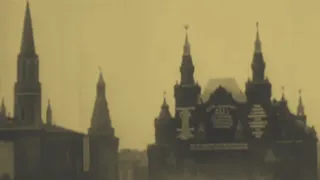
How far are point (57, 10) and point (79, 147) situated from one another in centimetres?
92

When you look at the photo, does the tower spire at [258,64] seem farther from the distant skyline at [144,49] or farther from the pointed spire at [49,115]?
the pointed spire at [49,115]

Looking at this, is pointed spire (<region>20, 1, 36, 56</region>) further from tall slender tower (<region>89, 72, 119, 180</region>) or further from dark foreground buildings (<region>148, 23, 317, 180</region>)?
dark foreground buildings (<region>148, 23, 317, 180</region>)

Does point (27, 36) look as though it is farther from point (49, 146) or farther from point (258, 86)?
point (258, 86)

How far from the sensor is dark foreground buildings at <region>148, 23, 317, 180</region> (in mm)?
3969

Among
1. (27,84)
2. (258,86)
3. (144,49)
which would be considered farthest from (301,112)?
(27,84)

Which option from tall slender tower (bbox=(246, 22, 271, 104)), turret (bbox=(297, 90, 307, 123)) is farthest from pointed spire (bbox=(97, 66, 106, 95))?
turret (bbox=(297, 90, 307, 123))

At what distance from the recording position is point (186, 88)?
4.05 m

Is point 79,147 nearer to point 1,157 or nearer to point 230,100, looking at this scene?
point 1,157

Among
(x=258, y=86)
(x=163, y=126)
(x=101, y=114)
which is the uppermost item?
(x=258, y=86)

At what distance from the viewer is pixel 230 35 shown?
4.10 metres

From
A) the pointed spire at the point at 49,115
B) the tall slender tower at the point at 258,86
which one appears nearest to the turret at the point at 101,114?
the pointed spire at the point at 49,115

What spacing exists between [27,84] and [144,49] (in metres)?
0.79

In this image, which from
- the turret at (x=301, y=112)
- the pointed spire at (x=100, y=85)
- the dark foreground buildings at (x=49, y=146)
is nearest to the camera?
the turret at (x=301, y=112)

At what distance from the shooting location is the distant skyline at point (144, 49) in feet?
13.3
